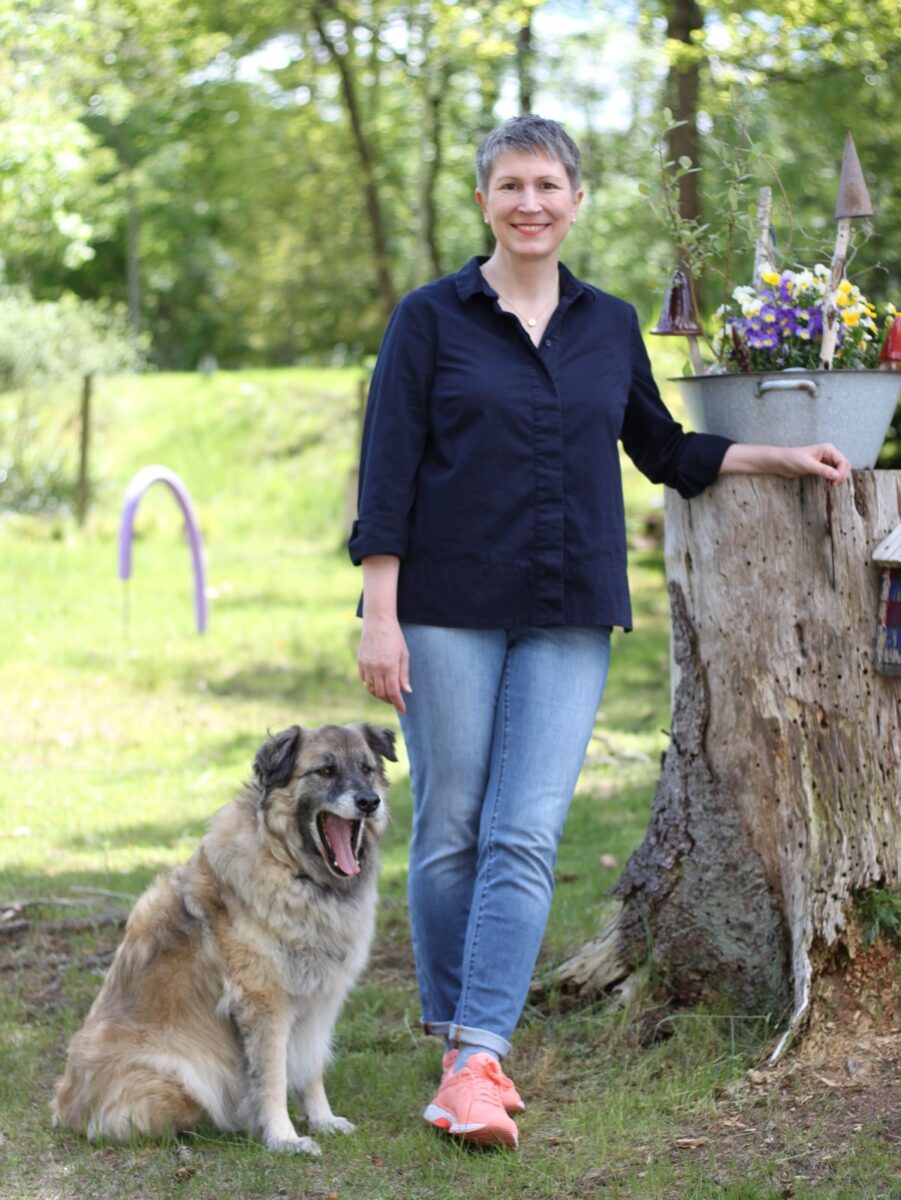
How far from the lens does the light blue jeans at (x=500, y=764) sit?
333cm

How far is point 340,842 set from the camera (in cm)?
361

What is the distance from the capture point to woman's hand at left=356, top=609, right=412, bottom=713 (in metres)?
3.24

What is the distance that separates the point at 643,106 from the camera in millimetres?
23938

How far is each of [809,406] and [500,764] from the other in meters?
1.18

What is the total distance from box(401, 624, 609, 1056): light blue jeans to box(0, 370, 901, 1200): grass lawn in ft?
1.40

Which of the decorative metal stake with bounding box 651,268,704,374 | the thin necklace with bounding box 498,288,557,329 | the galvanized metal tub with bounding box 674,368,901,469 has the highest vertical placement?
the decorative metal stake with bounding box 651,268,704,374

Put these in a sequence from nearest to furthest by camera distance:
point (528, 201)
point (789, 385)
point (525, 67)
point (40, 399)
Answer: point (528, 201)
point (789, 385)
point (40, 399)
point (525, 67)

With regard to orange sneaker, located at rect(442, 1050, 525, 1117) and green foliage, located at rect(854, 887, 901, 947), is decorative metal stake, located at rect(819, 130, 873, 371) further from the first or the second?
orange sneaker, located at rect(442, 1050, 525, 1117)

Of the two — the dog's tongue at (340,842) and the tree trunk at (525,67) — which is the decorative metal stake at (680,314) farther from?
the tree trunk at (525,67)

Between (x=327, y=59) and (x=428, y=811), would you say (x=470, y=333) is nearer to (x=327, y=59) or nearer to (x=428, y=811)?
(x=428, y=811)

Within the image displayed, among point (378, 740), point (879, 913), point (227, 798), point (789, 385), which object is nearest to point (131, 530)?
point (227, 798)

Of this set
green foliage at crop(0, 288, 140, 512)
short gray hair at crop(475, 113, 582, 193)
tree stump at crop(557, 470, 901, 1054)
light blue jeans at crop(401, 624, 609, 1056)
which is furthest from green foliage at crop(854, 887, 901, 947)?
green foliage at crop(0, 288, 140, 512)

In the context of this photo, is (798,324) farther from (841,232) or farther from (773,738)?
(773,738)

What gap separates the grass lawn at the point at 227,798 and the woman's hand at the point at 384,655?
3.69 ft
